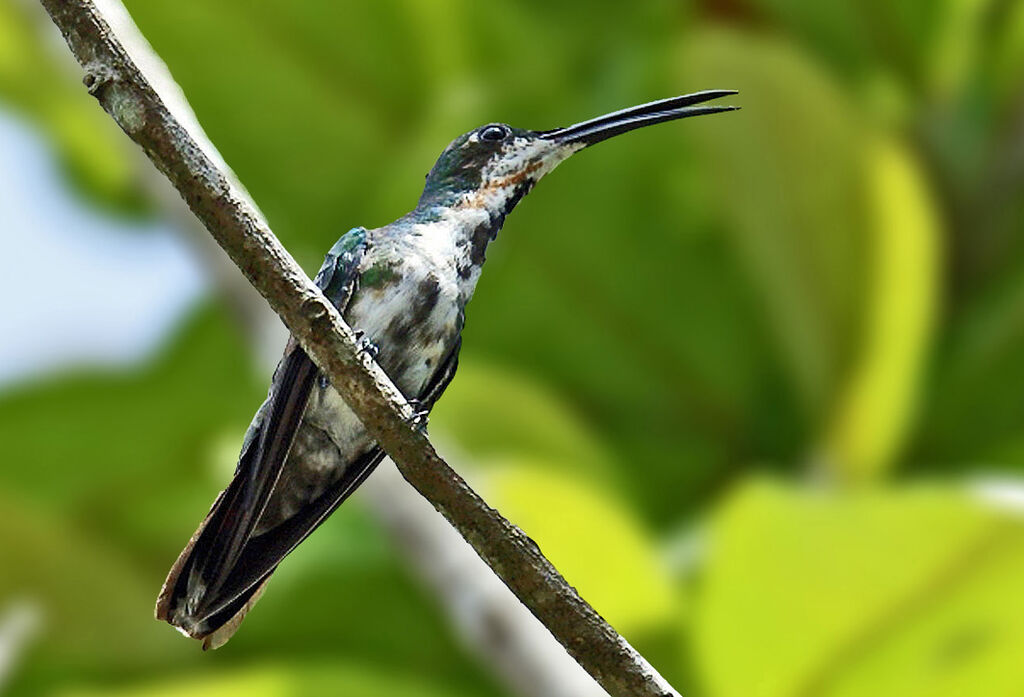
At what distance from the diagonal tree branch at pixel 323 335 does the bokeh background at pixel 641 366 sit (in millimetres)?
657

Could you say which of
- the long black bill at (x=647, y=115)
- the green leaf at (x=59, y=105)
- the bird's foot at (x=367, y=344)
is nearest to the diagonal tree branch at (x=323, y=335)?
the bird's foot at (x=367, y=344)

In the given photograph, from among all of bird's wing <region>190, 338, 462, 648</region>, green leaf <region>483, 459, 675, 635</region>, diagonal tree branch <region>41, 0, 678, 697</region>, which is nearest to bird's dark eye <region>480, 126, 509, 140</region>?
bird's wing <region>190, 338, 462, 648</region>

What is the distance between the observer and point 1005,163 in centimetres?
173

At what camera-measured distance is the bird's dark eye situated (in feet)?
2.49

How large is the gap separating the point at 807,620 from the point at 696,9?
0.85m

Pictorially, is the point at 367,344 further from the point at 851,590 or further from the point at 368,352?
the point at 851,590

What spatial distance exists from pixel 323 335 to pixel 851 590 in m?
0.84

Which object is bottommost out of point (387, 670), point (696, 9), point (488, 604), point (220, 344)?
point (488, 604)

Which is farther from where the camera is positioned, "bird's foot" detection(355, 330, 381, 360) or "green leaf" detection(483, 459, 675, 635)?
"green leaf" detection(483, 459, 675, 635)

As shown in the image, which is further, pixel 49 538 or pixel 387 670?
pixel 387 670

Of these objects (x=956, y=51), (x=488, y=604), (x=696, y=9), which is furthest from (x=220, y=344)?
(x=956, y=51)

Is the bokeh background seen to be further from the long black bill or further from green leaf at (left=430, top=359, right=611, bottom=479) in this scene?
the long black bill

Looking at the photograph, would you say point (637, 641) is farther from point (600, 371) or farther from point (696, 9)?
point (696, 9)

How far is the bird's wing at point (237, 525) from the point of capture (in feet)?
2.04
